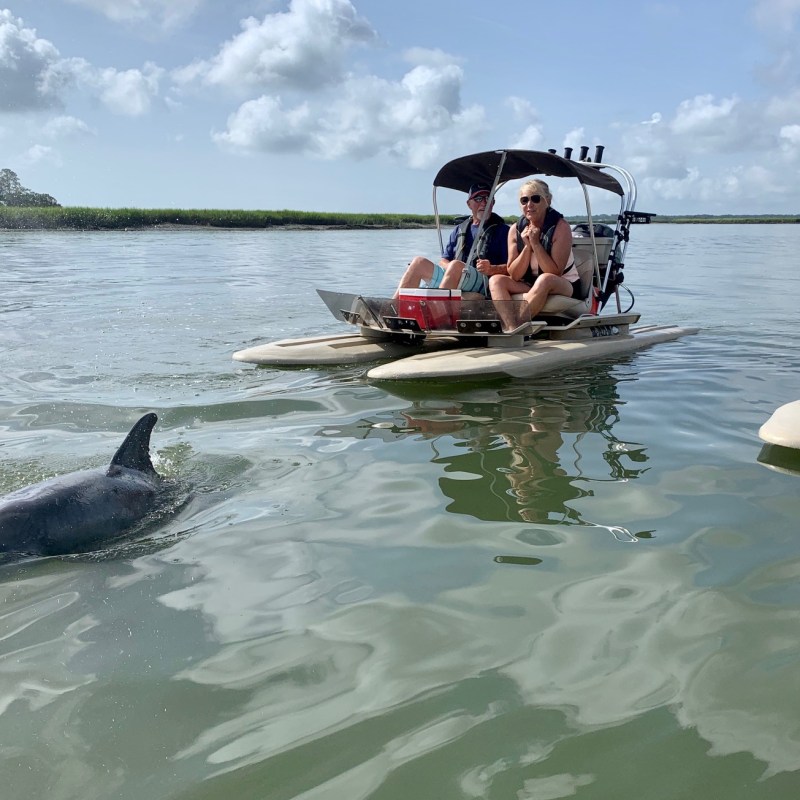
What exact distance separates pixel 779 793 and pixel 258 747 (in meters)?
1.58

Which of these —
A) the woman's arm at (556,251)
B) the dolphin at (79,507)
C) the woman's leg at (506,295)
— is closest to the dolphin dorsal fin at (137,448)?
the dolphin at (79,507)

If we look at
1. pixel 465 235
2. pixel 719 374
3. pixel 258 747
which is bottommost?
pixel 258 747

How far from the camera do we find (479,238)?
373 inches

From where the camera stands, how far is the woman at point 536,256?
28.3 feet

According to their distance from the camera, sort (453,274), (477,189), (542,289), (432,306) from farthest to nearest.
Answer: (477,189) < (453,274) < (542,289) < (432,306)

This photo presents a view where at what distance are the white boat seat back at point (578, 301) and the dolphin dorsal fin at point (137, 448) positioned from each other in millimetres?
5311

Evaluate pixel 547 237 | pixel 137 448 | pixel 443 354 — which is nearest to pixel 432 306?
pixel 443 354

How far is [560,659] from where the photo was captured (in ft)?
10.1

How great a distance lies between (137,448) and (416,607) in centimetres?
199

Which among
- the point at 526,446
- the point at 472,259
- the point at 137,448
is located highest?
the point at 472,259

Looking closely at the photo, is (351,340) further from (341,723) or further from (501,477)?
(341,723)

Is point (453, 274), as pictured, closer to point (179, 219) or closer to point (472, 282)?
point (472, 282)

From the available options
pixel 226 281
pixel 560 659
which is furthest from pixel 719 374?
pixel 226 281

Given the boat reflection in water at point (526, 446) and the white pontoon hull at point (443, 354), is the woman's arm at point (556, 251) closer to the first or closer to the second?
the white pontoon hull at point (443, 354)
